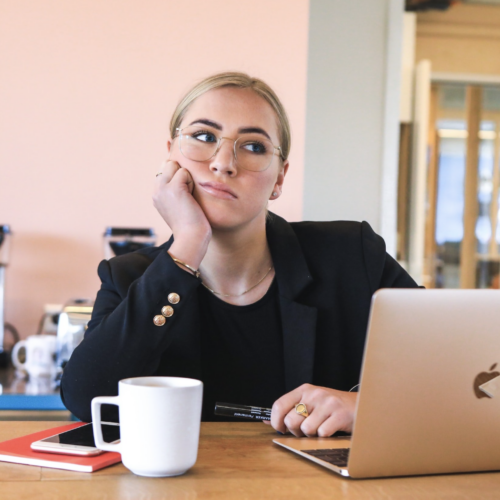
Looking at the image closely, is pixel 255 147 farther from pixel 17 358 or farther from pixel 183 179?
pixel 17 358

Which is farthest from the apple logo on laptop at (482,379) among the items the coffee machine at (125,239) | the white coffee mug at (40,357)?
the coffee machine at (125,239)

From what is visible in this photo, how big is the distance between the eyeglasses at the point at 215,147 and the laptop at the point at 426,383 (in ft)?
2.13

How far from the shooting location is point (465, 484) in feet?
2.25

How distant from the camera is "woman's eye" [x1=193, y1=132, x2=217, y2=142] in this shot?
124 cm

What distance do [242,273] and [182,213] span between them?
239 mm

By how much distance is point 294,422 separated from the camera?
0.90m

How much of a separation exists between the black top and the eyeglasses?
0.87ft

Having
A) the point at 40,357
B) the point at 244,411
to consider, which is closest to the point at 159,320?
the point at 244,411

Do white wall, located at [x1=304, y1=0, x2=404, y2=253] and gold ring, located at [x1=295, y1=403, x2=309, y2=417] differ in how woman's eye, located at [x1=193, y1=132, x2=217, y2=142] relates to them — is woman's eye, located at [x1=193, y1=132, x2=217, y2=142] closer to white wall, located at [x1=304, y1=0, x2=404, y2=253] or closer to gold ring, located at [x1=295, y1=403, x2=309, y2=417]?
gold ring, located at [x1=295, y1=403, x2=309, y2=417]

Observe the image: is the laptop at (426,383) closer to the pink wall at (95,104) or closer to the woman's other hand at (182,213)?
the woman's other hand at (182,213)

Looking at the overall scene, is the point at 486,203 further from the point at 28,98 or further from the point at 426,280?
the point at 28,98

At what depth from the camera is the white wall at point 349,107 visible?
8.66 ft

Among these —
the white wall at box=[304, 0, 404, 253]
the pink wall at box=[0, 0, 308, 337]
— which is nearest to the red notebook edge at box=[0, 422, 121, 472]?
the pink wall at box=[0, 0, 308, 337]

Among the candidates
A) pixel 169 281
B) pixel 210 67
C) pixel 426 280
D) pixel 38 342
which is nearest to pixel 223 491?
pixel 169 281
